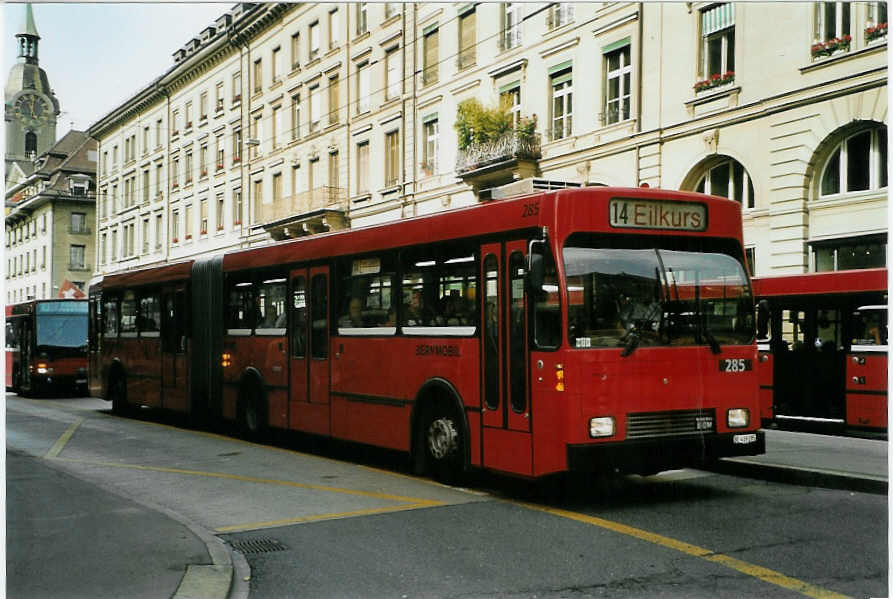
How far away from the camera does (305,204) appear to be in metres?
17.0

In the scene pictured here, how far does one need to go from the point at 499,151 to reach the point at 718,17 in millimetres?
6191

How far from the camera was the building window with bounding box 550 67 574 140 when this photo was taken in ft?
77.4

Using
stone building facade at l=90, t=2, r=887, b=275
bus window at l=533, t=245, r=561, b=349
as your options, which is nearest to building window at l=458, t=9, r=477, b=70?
stone building facade at l=90, t=2, r=887, b=275

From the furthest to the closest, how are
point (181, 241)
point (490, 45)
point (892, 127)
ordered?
point (490, 45) → point (181, 241) → point (892, 127)

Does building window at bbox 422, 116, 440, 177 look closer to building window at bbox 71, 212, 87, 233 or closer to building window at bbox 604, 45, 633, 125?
building window at bbox 604, 45, 633, 125

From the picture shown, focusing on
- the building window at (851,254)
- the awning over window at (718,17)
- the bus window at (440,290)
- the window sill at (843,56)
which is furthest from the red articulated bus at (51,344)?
the window sill at (843,56)

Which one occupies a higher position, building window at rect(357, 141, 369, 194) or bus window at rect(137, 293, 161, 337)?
building window at rect(357, 141, 369, 194)

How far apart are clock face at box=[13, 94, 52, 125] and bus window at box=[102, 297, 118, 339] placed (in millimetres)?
11984

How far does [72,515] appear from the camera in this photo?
7.89m

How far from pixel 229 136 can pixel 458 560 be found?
38.4ft

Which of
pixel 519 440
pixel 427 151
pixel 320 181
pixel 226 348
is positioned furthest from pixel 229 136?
pixel 519 440

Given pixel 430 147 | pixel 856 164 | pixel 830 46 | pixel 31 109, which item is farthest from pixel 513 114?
pixel 31 109

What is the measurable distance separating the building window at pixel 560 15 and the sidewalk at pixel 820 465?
13390 millimetres

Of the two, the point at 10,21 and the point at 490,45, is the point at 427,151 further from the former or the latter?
the point at 10,21
